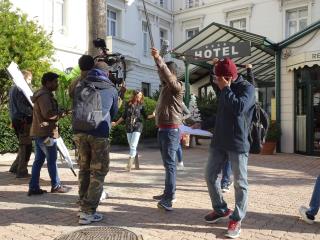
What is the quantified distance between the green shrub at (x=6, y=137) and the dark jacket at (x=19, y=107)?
294 cm

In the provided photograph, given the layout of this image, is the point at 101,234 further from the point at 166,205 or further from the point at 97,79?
the point at 97,79

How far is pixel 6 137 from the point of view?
1038cm

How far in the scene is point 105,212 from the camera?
213 inches

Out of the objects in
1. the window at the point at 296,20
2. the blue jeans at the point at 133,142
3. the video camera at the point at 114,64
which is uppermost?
the window at the point at 296,20

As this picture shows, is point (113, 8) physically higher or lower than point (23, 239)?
higher

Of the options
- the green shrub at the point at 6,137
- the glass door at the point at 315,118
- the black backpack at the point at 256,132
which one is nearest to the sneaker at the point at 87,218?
the black backpack at the point at 256,132

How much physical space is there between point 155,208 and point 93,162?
4.01ft

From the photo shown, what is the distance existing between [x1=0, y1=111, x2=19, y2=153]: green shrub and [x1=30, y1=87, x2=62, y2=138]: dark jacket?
4.49 m

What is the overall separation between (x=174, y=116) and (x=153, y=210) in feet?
4.06

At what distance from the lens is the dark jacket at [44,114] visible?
609 centimetres

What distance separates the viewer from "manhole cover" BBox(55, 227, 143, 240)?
432 cm

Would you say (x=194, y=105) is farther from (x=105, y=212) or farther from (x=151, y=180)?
(x=105, y=212)

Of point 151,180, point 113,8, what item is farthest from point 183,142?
point 113,8

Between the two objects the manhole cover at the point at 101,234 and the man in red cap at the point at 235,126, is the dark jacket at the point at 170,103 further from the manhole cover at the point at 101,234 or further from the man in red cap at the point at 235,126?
the manhole cover at the point at 101,234
